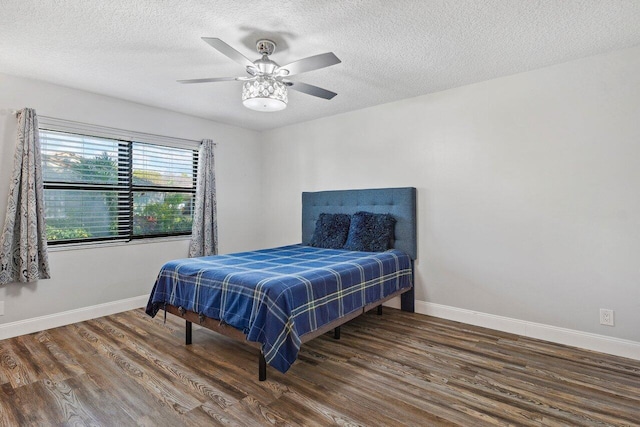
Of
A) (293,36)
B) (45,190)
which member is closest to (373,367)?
(293,36)

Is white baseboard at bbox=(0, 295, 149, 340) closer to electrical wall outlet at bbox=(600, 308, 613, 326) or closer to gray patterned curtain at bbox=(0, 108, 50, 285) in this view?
gray patterned curtain at bbox=(0, 108, 50, 285)

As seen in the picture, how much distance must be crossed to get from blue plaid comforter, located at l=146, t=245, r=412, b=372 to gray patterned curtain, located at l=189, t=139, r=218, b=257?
53.2 inches

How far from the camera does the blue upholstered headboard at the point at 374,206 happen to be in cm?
378

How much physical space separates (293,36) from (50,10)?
5.18 feet

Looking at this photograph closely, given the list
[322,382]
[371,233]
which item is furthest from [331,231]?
[322,382]

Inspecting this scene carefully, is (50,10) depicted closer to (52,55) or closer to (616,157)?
(52,55)

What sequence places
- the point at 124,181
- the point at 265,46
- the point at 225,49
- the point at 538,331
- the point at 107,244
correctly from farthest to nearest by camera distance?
the point at 124,181 < the point at 107,244 < the point at 538,331 < the point at 265,46 < the point at 225,49

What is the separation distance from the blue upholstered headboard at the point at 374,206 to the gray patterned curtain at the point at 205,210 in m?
1.27

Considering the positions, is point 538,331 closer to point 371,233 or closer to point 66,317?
point 371,233

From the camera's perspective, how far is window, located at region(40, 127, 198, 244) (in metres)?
3.45

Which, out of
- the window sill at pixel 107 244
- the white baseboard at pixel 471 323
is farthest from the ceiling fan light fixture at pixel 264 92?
the white baseboard at pixel 471 323

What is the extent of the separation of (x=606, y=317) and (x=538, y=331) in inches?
20.5

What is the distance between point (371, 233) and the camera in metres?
3.81

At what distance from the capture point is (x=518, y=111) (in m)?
3.16
